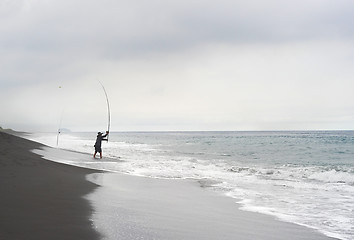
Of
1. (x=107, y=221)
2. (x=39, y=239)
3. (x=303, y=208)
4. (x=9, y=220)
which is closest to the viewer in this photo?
(x=39, y=239)

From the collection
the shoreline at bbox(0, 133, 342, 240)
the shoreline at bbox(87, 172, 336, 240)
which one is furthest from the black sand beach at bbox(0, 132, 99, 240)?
the shoreline at bbox(87, 172, 336, 240)

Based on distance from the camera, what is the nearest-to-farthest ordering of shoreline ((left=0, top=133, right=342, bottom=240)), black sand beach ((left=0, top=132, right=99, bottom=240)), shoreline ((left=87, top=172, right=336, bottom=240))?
1. black sand beach ((left=0, top=132, right=99, bottom=240))
2. shoreline ((left=0, top=133, right=342, bottom=240))
3. shoreline ((left=87, top=172, right=336, bottom=240))

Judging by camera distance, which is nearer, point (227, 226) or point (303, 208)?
point (227, 226)

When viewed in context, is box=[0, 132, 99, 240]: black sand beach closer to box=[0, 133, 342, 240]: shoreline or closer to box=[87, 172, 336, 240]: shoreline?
box=[0, 133, 342, 240]: shoreline

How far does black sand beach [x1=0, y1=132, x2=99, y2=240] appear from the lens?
4.17 metres

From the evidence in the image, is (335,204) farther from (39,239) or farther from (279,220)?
(39,239)

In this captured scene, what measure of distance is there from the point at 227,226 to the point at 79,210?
8.36 ft

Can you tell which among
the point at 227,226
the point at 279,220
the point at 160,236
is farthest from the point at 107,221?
the point at 279,220

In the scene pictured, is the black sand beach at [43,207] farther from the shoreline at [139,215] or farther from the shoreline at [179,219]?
the shoreline at [179,219]

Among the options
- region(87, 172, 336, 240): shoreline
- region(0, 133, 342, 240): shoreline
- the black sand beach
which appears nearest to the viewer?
the black sand beach

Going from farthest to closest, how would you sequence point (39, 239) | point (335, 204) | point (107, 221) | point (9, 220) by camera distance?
point (335, 204) < point (107, 221) < point (9, 220) < point (39, 239)

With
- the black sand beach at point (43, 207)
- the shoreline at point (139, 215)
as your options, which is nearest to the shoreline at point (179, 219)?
the shoreline at point (139, 215)

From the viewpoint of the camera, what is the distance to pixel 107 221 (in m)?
5.08

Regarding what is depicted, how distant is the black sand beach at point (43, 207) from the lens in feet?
13.7
